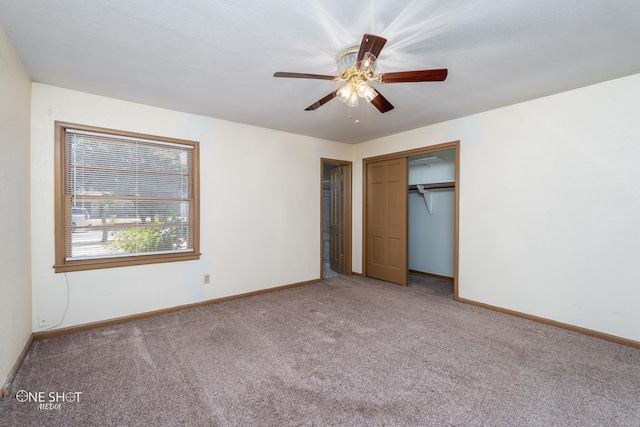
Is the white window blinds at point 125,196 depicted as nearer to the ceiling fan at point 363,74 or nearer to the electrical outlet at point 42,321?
the electrical outlet at point 42,321

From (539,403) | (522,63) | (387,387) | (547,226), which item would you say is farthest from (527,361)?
(522,63)

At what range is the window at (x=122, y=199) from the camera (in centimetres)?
283

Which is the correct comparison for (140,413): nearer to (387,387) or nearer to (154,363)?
(154,363)

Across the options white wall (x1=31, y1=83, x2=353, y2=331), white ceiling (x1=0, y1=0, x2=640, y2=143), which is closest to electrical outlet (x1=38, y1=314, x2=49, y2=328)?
white wall (x1=31, y1=83, x2=353, y2=331)

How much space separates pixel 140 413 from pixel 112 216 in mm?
2106

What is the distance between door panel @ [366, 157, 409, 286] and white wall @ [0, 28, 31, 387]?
4287mm

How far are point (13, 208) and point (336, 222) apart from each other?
4440 millimetres

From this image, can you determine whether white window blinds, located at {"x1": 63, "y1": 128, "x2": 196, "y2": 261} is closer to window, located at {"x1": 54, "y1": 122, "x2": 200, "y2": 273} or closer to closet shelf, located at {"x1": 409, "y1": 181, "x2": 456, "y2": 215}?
window, located at {"x1": 54, "y1": 122, "x2": 200, "y2": 273}

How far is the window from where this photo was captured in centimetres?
283

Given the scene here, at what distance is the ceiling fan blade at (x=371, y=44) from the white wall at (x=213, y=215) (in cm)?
261

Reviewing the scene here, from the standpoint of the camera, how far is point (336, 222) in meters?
5.72

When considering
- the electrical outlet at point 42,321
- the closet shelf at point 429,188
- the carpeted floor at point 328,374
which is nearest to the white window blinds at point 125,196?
the electrical outlet at point 42,321

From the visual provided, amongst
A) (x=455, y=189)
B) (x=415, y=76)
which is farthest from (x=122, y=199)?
(x=455, y=189)

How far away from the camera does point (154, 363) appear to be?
228 centimetres
